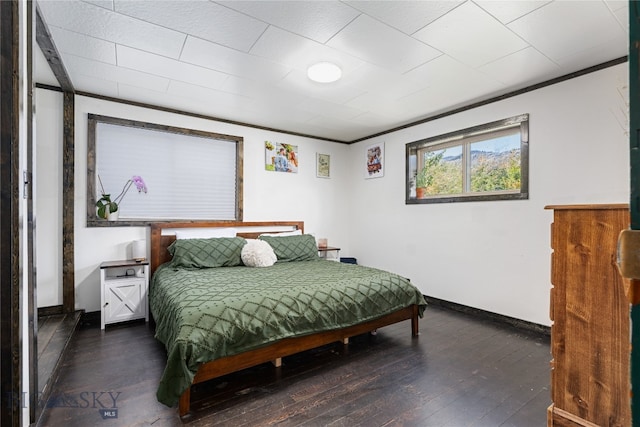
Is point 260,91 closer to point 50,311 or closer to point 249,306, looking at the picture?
point 249,306

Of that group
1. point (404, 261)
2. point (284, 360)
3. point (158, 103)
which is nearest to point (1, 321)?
point (284, 360)

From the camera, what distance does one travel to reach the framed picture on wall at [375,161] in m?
4.77

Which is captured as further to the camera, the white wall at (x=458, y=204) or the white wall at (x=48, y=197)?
the white wall at (x=48, y=197)

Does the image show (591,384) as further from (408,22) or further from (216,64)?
(216,64)

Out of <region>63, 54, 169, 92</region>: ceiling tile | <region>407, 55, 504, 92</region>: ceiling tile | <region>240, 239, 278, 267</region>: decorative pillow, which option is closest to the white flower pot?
<region>63, 54, 169, 92</region>: ceiling tile

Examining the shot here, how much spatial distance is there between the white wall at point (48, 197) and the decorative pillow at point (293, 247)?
2.12m

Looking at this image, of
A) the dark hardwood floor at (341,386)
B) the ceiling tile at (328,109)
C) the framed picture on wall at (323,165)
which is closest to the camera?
the dark hardwood floor at (341,386)

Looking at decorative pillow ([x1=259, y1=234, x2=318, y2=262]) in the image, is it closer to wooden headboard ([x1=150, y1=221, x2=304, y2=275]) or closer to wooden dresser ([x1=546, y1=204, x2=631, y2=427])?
wooden headboard ([x1=150, y1=221, x2=304, y2=275])

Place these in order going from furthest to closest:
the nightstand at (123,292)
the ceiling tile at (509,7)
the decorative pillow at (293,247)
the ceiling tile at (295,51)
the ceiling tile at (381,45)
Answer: the decorative pillow at (293,247), the nightstand at (123,292), the ceiling tile at (295,51), the ceiling tile at (381,45), the ceiling tile at (509,7)

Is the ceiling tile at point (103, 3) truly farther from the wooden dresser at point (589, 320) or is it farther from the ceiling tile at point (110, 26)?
the wooden dresser at point (589, 320)

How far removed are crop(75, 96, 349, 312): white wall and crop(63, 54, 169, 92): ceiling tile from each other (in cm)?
56

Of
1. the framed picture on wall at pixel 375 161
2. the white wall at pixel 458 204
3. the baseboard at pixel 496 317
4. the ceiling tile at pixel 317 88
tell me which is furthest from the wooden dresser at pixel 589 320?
the framed picture on wall at pixel 375 161

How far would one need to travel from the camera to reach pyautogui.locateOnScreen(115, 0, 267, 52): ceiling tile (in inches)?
76.8

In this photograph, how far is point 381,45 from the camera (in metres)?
2.37
